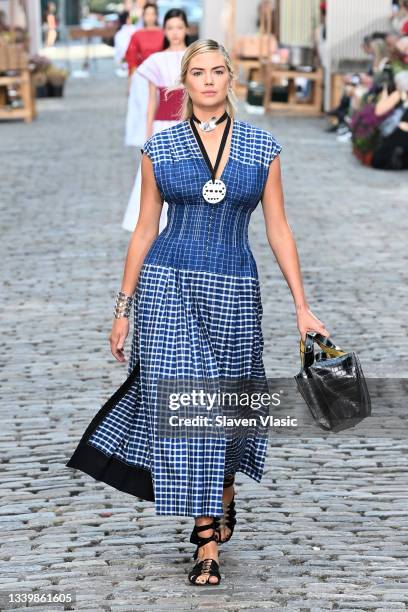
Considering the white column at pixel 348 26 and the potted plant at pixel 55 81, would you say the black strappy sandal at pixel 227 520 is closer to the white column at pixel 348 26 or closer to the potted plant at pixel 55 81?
the white column at pixel 348 26

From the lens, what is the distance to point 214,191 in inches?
197

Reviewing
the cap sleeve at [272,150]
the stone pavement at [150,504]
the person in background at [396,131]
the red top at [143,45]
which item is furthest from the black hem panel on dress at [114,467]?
the person in background at [396,131]

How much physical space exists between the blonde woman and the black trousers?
12.7 metres

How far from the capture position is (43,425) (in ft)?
23.5

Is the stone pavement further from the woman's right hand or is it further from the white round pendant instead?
the white round pendant

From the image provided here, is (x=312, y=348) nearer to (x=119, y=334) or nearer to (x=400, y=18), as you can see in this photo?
(x=119, y=334)

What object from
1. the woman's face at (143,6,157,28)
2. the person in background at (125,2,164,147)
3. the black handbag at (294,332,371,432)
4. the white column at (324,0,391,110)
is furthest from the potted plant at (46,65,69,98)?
the black handbag at (294,332,371,432)

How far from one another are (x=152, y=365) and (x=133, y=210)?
696 centimetres

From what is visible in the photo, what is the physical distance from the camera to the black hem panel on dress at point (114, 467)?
5.14 metres

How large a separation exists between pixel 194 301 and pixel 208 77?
0.69 m

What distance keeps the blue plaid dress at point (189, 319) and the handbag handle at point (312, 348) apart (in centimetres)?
19

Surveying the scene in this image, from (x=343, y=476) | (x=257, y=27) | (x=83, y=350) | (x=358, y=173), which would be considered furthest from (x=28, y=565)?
(x=257, y=27)

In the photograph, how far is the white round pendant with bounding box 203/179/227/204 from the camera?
5.00 meters

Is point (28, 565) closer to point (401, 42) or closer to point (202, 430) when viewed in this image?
point (202, 430)
